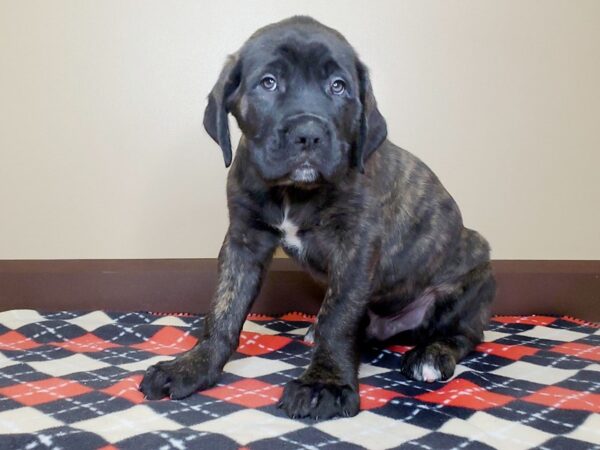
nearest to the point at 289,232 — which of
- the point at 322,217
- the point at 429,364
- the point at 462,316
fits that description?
the point at 322,217

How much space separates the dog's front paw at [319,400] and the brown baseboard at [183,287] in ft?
4.82

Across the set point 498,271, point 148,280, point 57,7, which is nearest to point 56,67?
point 57,7

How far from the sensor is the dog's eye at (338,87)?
240 cm

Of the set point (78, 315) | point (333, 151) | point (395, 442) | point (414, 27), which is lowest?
point (395, 442)

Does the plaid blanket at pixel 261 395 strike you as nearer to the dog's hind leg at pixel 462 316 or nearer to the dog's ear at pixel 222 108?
the dog's hind leg at pixel 462 316

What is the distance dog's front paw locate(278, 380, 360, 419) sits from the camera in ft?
7.09

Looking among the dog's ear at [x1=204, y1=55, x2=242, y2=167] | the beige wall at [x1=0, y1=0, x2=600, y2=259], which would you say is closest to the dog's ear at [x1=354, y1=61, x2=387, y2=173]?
the dog's ear at [x1=204, y1=55, x2=242, y2=167]

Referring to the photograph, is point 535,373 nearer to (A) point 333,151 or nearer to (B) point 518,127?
(A) point 333,151

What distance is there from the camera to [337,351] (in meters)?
2.40

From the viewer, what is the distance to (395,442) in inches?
78.1

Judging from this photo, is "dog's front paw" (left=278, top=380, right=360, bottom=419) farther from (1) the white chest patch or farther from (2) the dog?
(1) the white chest patch

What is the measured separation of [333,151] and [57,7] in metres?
2.04

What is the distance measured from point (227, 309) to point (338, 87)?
0.89 meters

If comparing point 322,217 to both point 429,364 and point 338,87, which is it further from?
point 429,364
